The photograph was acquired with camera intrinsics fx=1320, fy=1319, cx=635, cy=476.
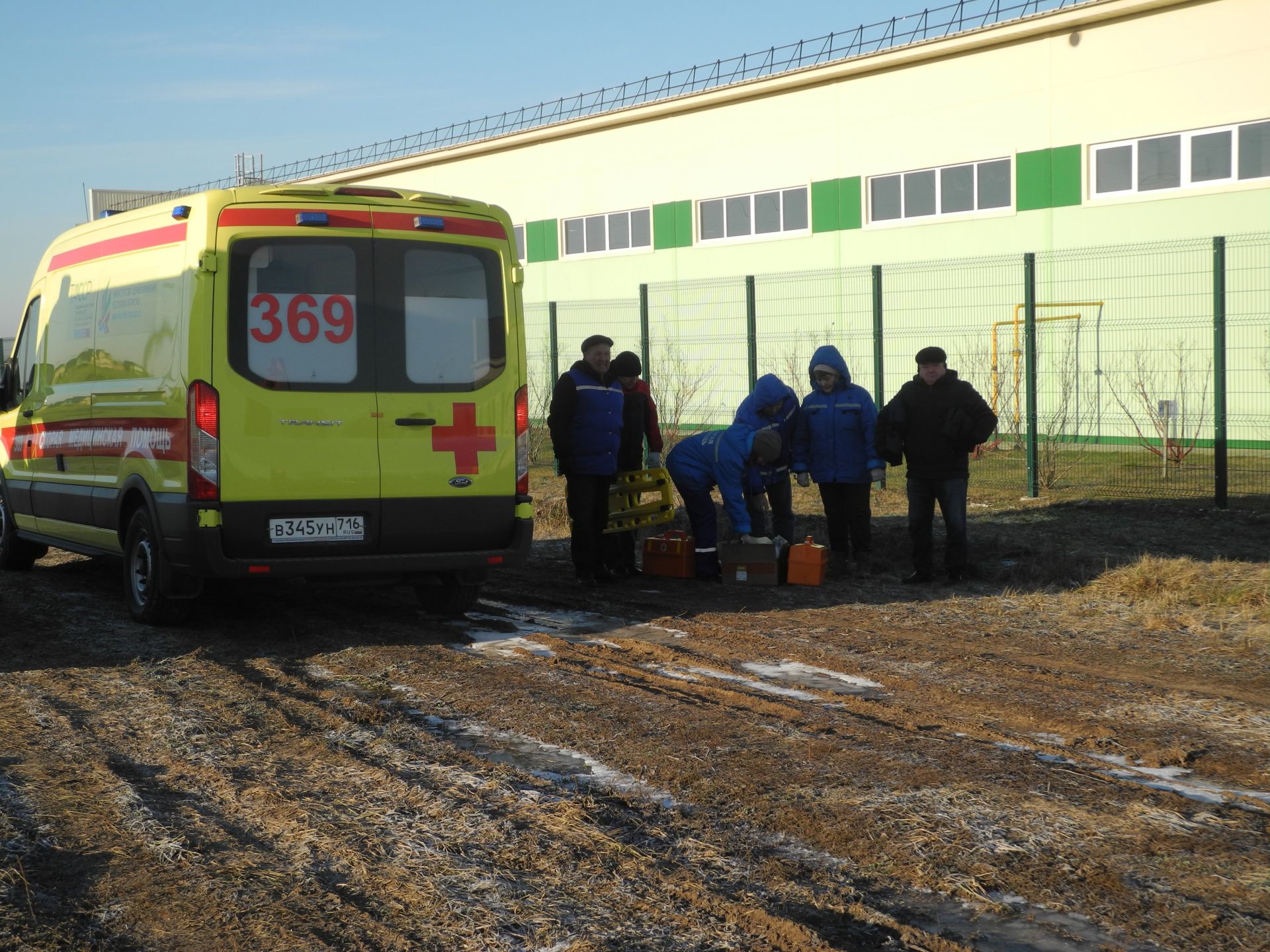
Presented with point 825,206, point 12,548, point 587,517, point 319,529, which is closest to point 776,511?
point 587,517

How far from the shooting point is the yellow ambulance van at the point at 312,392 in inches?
292

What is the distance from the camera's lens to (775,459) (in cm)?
967

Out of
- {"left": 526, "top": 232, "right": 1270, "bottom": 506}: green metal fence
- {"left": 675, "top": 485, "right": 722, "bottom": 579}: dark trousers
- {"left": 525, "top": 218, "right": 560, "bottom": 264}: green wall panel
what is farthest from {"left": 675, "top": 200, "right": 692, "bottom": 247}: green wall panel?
{"left": 675, "top": 485, "right": 722, "bottom": 579}: dark trousers

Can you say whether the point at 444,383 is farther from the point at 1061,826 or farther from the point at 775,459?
the point at 1061,826

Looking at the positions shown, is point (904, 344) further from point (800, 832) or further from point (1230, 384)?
point (800, 832)

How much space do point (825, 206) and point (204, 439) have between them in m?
18.1

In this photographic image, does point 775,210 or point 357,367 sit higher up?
point 775,210

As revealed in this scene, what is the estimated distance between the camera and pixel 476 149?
3075 cm

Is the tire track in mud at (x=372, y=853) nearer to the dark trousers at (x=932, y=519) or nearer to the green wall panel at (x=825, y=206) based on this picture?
the dark trousers at (x=932, y=519)

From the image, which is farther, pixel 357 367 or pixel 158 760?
pixel 357 367

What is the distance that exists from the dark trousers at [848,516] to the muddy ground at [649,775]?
1.68 m

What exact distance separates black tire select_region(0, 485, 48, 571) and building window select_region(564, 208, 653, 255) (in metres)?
17.9

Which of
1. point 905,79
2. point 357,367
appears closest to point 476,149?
point 905,79

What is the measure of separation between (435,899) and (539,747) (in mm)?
1614
